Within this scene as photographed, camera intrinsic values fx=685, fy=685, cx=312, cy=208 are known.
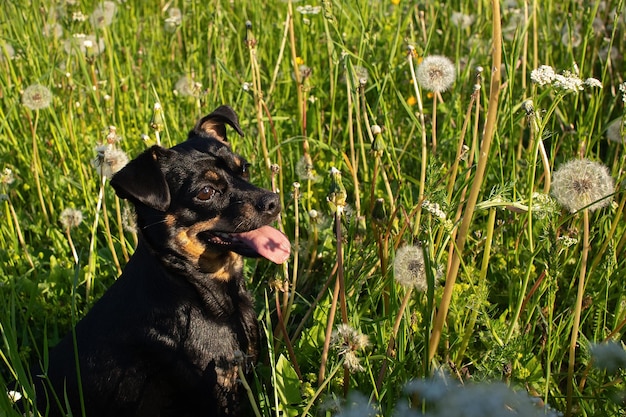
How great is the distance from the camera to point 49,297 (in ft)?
11.2

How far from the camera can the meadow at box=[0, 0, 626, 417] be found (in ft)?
6.72

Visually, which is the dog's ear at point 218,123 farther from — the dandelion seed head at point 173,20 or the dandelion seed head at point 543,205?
the dandelion seed head at point 173,20

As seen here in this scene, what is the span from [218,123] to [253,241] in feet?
2.51

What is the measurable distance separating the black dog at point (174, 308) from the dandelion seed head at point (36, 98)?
1.11 metres

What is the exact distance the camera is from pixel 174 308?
2.65 m

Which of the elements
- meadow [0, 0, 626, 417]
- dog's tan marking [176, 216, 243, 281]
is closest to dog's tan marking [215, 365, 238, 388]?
meadow [0, 0, 626, 417]

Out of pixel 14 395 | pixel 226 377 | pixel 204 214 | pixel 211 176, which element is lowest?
pixel 226 377

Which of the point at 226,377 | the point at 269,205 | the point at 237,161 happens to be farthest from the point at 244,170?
the point at 226,377

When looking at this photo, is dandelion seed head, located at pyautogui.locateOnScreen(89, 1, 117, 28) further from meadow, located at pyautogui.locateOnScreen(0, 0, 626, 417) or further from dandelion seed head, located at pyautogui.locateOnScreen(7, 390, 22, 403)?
dandelion seed head, located at pyautogui.locateOnScreen(7, 390, 22, 403)

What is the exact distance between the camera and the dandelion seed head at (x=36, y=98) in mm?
3549

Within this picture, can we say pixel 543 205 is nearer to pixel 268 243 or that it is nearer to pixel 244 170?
pixel 268 243

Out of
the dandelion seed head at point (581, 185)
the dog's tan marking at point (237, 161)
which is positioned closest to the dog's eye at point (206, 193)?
the dog's tan marking at point (237, 161)

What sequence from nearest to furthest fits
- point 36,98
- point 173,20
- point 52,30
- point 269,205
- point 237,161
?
point 269,205 → point 237,161 → point 36,98 → point 173,20 → point 52,30

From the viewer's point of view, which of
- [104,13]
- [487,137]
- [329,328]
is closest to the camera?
[487,137]
